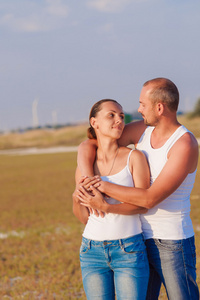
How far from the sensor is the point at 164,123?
2711mm

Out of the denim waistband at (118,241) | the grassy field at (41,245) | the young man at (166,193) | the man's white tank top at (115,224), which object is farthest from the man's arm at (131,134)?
the grassy field at (41,245)

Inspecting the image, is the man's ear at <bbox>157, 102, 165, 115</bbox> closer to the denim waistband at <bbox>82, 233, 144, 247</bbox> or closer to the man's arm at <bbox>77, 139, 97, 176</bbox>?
the man's arm at <bbox>77, 139, 97, 176</bbox>

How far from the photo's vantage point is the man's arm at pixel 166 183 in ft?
8.25

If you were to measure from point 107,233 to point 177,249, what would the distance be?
1.56ft

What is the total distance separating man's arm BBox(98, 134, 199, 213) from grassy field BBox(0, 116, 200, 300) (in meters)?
2.86

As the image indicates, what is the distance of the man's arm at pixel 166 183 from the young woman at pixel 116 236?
75 millimetres

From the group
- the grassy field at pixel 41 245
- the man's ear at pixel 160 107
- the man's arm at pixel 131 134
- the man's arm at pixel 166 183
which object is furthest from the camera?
the grassy field at pixel 41 245

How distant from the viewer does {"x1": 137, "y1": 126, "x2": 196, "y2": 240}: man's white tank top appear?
2662 millimetres

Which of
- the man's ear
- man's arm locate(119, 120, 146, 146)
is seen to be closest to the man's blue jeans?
man's arm locate(119, 120, 146, 146)

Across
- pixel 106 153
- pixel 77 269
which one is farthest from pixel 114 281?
pixel 77 269

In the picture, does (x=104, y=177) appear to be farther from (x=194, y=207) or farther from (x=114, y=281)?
(x=194, y=207)

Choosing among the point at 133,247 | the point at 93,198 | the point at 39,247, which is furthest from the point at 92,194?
the point at 39,247

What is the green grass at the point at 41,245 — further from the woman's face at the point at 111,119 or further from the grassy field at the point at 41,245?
the woman's face at the point at 111,119

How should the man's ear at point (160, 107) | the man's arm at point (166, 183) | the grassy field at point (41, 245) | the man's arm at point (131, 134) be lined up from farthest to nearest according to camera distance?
the grassy field at point (41, 245)
the man's arm at point (131, 134)
the man's ear at point (160, 107)
the man's arm at point (166, 183)
